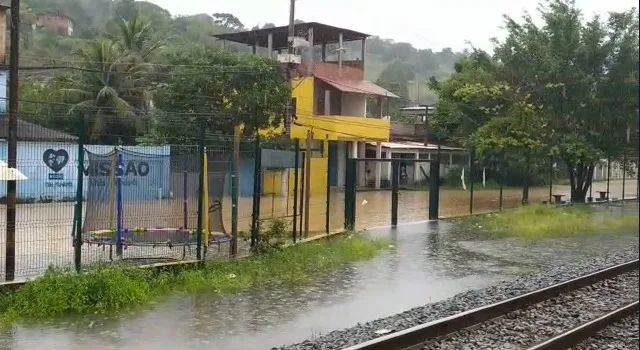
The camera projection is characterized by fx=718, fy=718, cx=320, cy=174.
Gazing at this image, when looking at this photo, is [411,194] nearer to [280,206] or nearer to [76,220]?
[280,206]

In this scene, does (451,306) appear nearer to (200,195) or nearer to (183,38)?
(200,195)

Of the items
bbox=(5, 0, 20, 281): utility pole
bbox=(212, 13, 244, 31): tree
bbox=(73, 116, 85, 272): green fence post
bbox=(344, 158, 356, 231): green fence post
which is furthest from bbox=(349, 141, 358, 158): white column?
bbox=(212, 13, 244, 31): tree

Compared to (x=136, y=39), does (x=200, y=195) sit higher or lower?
lower

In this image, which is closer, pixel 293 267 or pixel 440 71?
pixel 293 267

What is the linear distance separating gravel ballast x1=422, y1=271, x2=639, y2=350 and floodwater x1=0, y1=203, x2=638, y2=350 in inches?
39.7

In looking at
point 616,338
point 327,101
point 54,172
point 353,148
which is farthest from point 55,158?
point 353,148

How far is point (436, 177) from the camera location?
22.5 m

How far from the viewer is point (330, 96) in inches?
1668

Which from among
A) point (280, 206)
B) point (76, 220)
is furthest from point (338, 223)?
point (76, 220)

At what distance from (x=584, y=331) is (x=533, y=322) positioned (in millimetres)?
849

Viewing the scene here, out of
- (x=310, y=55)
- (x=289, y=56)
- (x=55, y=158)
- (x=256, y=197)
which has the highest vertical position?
(x=310, y=55)

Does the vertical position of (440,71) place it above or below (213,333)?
above

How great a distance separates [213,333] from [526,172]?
21.4m

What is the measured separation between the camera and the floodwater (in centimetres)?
770
